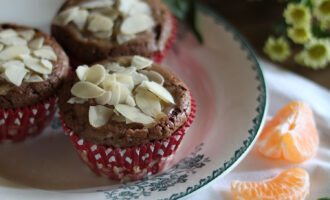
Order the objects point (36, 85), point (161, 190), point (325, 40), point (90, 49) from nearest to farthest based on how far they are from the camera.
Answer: point (161, 190)
point (36, 85)
point (90, 49)
point (325, 40)

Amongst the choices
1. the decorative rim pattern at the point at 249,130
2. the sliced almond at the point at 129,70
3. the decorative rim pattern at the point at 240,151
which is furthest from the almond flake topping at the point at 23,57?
the decorative rim pattern at the point at 249,130

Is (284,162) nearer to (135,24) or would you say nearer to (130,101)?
(130,101)

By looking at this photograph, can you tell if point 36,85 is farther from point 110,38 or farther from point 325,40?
point 325,40

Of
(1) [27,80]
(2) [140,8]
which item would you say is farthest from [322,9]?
(1) [27,80]

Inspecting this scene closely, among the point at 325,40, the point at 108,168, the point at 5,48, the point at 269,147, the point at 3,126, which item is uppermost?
the point at 325,40

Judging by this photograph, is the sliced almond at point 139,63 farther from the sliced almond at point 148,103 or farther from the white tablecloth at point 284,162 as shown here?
the white tablecloth at point 284,162

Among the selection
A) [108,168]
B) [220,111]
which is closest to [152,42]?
[220,111]
